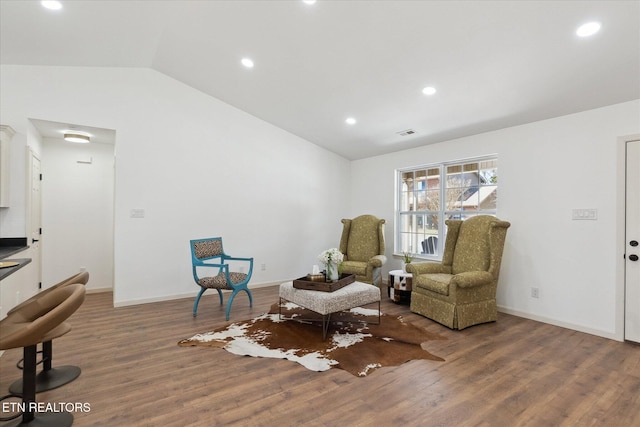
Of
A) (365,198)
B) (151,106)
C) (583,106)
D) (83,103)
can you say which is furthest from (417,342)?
(83,103)

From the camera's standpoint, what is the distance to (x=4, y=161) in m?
3.29

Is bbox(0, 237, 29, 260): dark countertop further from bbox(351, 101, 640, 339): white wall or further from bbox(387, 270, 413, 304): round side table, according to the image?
bbox(351, 101, 640, 339): white wall

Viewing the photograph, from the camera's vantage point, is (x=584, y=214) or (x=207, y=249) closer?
(x=584, y=214)

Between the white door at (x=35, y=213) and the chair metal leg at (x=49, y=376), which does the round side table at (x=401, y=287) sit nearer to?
the chair metal leg at (x=49, y=376)

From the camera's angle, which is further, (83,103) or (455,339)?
(83,103)

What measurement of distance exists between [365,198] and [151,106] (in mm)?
4017

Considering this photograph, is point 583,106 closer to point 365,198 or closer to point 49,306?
point 365,198

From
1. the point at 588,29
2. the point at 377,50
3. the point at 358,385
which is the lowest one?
the point at 358,385

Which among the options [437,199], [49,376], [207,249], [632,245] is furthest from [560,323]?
[49,376]

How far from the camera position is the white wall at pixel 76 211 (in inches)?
180

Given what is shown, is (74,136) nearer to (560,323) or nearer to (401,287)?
(401,287)

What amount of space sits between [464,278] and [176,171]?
412 cm

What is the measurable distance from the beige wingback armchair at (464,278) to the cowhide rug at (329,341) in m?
0.37

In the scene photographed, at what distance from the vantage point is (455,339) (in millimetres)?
3074
